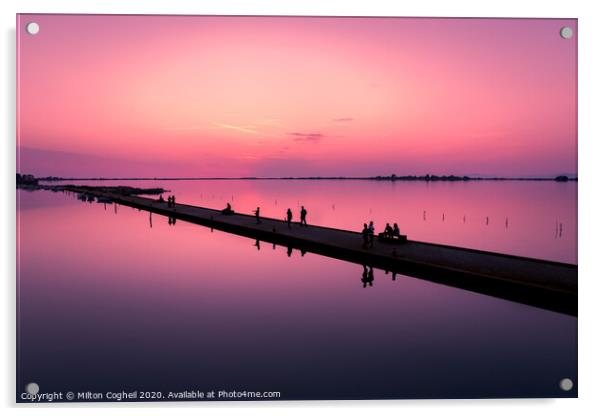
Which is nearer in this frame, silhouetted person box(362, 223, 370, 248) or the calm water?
the calm water

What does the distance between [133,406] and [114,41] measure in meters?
7.55

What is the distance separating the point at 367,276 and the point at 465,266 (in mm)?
3263

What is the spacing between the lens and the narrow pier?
1116cm

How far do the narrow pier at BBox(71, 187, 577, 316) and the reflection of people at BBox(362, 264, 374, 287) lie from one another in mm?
426

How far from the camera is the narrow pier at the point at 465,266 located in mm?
11156

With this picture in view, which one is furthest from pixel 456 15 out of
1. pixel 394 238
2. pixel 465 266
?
pixel 394 238

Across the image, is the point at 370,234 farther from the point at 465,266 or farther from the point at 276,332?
the point at 276,332

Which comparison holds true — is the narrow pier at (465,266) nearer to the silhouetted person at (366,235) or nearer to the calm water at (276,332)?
the silhouetted person at (366,235)

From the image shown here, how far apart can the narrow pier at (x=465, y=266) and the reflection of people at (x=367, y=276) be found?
43 centimetres

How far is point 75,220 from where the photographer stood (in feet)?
113

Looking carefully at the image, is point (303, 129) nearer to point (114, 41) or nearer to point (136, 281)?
point (114, 41)

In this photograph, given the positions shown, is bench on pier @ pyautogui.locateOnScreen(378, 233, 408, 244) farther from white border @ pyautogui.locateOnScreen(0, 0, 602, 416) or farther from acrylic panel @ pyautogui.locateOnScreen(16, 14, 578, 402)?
white border @ pyautogui.locateOnScreen(0, 0, 602, 416)

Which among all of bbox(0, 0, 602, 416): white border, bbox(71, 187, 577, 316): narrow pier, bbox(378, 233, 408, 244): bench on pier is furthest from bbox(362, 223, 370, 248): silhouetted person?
bbox(0, 0, 602, 416): white border
